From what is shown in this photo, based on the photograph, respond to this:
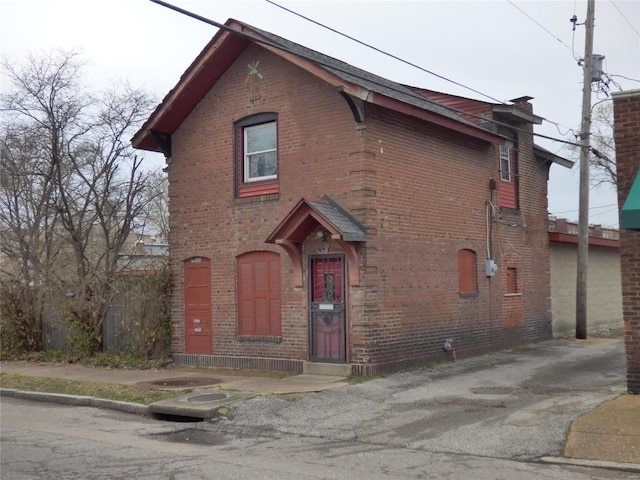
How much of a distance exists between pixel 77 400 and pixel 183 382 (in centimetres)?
202

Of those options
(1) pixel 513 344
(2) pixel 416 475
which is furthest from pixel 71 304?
(2) pixel 416 475

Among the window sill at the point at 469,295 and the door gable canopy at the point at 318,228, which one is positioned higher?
the door gable canopy at the point at 318,228

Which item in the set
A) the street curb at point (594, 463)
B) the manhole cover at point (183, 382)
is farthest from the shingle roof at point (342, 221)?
the street curb at point (594, 463)

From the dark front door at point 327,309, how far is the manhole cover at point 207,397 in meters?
2.77

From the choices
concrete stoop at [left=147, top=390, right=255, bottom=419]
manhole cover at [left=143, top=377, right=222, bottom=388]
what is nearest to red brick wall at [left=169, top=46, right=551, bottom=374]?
manhole cover at [left=143, top=377, right=222, bottom=388]

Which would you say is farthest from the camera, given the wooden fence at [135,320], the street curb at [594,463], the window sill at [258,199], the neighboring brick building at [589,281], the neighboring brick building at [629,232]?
the neighboring brick building at [589,281]

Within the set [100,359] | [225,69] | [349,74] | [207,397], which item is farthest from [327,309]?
[100,359]

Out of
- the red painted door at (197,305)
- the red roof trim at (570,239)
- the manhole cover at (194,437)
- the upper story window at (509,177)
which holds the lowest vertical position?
the manhole cover at (194,437)

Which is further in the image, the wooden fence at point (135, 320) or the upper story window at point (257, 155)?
the wooden fence at point (135, 320)

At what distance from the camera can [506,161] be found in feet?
64.3

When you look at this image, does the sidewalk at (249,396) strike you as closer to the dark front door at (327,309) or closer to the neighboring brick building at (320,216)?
the dark front door at (327,309)

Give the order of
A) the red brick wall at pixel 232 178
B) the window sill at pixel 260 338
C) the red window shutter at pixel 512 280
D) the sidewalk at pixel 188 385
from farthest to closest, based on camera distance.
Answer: the red window shutter at pixel 512 280
the window sill at pixel 260 338
the red brick wall at pixel 232 178
the sidewalk at pixel 188 385

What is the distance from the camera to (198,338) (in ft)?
54.4

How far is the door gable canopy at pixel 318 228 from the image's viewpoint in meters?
13.4
